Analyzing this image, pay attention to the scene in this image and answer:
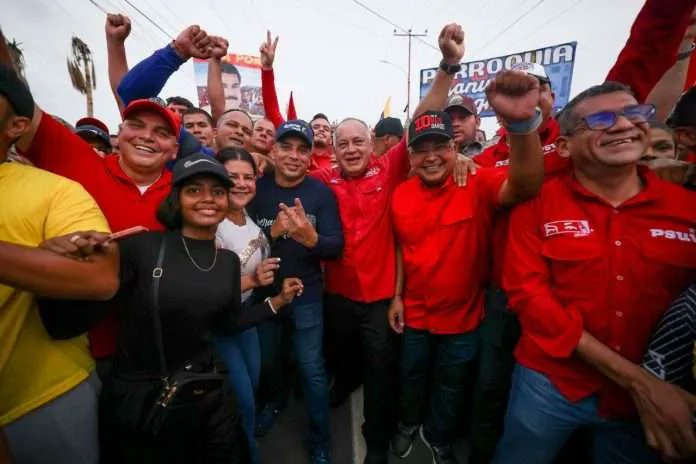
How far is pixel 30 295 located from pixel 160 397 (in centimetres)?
76

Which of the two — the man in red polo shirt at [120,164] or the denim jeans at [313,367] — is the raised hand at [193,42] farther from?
the denim jeans at [313,367]

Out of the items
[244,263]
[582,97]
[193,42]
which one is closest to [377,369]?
[244,263]

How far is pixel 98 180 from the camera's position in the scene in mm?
1910

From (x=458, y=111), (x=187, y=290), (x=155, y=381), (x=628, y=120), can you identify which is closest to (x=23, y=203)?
(x=187, y=290)

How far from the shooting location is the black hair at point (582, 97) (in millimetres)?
1631

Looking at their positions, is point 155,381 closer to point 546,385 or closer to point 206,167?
point 206,167

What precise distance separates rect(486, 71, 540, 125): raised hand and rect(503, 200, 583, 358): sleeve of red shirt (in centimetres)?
52

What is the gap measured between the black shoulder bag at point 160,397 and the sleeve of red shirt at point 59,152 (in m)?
0.72

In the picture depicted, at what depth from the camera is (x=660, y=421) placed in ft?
4.34

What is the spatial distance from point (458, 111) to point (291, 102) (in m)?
2.63

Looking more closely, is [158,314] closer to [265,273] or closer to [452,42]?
[265,273]

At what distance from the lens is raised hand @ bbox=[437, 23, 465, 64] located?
2.32 m

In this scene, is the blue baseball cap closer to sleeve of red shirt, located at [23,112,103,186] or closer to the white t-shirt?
the white t-shirt

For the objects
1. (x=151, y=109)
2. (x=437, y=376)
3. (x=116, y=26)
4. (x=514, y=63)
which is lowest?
(x=437, y=376)
